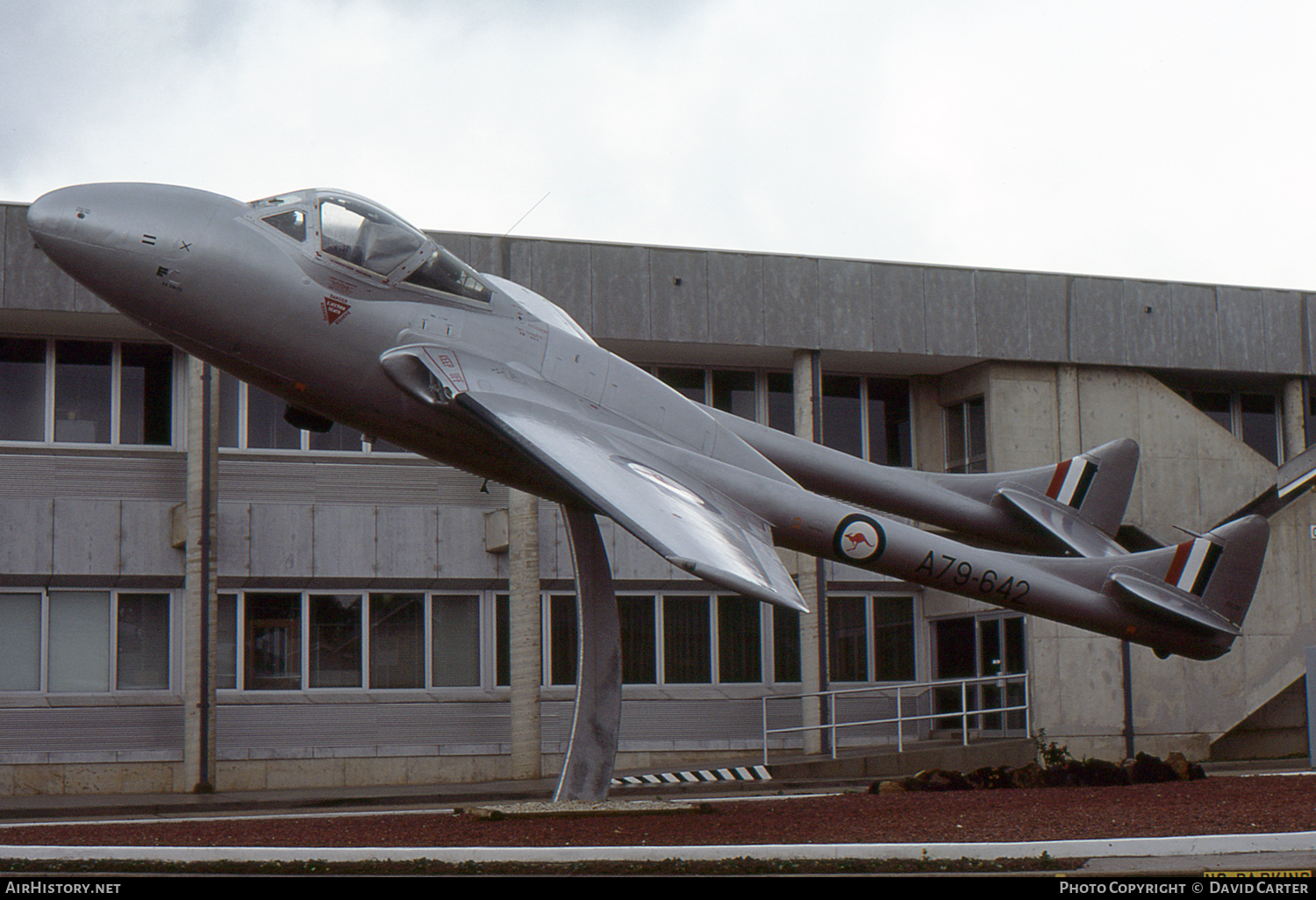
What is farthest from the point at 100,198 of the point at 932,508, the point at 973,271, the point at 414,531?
the point at 973,271

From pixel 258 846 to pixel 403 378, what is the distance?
12.3ft

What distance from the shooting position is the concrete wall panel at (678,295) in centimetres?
2481

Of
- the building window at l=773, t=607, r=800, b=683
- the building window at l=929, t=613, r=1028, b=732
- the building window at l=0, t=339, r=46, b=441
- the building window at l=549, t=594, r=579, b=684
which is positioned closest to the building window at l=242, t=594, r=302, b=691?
the building window at l=549, t=594, r=579, b=684

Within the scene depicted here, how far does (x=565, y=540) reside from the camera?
25.4 m

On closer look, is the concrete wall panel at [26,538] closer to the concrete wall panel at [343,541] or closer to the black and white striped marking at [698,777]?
the concrete wall panel at [343,541]

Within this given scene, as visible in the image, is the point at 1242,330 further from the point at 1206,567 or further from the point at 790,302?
the point at 1206,567

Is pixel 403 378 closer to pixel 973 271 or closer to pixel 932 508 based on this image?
pixel 932 508

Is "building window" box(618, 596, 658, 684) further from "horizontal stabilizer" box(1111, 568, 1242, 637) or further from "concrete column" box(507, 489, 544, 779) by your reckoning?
"horizontal stabilizer" box(1111, 568, 1242, 637)

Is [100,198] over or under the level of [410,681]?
over

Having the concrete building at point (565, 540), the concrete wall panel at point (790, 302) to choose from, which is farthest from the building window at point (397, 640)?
the concrete wall panel at point (790, 302)

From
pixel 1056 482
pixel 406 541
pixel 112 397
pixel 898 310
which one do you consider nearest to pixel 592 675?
pixel 1056 482

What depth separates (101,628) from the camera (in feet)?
76.3

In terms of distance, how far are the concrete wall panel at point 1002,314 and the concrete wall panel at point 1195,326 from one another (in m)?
3.35

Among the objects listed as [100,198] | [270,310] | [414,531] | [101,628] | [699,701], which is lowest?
[699,701]
